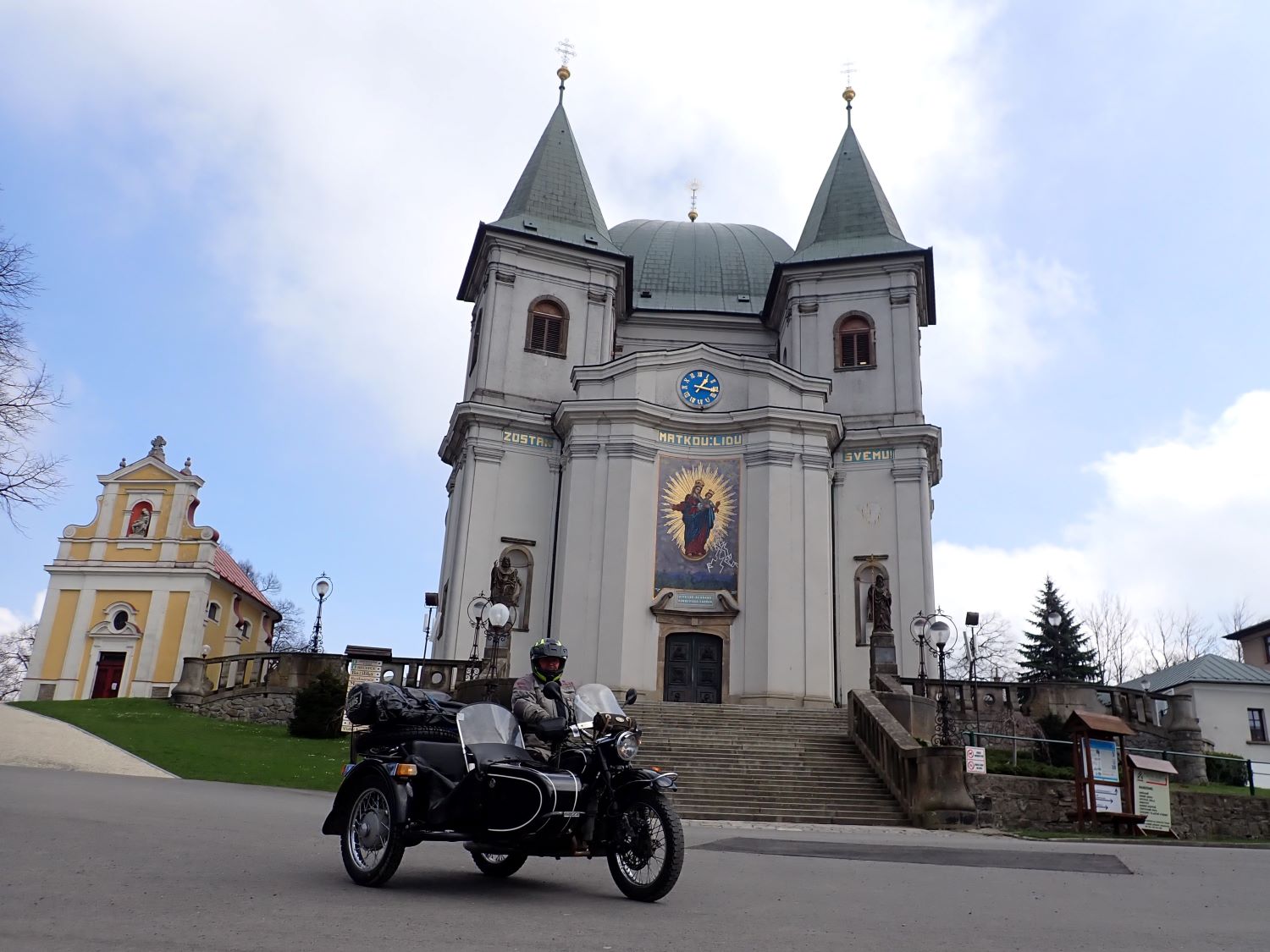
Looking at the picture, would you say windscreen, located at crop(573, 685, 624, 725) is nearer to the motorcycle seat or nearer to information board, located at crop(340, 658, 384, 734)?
the motorcycle seat

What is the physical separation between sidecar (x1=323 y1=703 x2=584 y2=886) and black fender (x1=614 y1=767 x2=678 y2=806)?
273mm

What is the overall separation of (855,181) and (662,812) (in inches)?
1445

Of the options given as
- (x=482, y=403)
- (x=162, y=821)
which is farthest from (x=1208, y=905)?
(x=482, y=403)

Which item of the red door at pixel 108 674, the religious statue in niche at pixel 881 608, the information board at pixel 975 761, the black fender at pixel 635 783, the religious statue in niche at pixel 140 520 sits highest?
the religious statue in niche at pixel 140 520

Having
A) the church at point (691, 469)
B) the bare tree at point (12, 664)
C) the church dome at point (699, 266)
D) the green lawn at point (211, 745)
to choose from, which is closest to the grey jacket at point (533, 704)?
the green lawn at point (211, 745)

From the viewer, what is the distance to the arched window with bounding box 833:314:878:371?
36.3 metres

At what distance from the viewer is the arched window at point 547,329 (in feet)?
119

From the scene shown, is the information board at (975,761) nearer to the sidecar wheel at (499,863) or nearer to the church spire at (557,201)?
the sidecar wheel at (499,863)

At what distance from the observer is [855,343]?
36.7m

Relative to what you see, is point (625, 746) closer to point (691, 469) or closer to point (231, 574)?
point (691, 469)

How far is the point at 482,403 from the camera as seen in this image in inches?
1346

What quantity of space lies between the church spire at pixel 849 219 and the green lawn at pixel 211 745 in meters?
24.0

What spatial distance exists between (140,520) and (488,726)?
42956mm

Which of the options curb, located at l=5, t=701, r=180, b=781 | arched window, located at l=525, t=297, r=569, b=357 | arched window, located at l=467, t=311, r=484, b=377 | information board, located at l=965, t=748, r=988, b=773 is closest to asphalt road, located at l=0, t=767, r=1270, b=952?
information board, located at l=965, t=748, r=988, b=773
